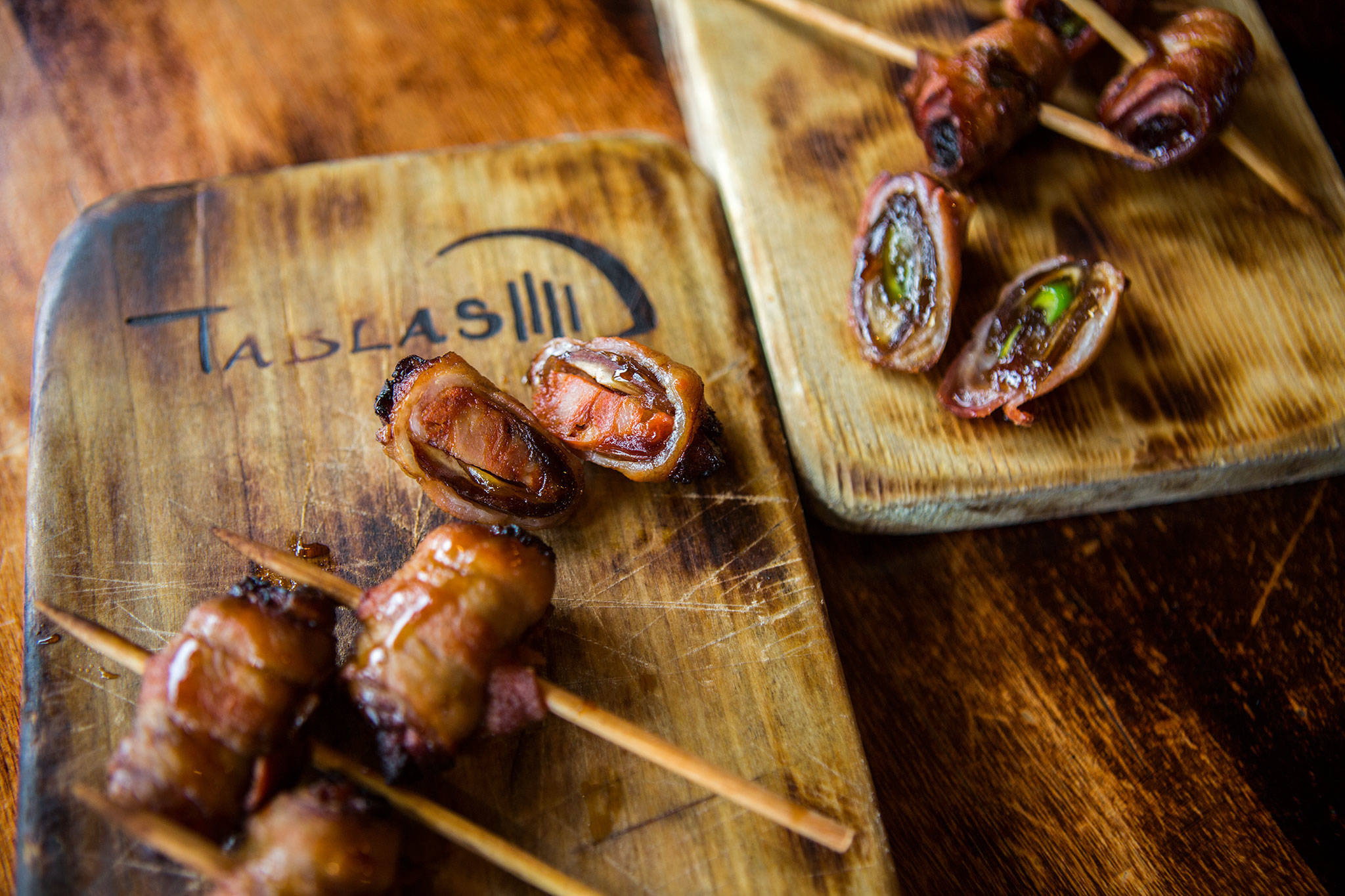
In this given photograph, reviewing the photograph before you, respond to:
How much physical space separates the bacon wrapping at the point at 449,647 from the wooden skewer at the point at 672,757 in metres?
0.09

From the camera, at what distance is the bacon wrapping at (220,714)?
196cm

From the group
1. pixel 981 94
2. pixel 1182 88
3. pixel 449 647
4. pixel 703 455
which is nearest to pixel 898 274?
pixel 981 94

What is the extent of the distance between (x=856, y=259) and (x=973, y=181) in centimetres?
77

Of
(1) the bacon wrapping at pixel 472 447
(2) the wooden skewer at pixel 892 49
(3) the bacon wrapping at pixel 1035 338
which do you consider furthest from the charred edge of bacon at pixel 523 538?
(2) the wooden skewer at pixel 892 49

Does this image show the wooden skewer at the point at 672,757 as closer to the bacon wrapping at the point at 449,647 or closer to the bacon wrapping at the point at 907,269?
the bacon wrapping at the point at 449,647

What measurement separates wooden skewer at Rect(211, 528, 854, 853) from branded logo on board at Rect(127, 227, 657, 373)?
0.89 meters

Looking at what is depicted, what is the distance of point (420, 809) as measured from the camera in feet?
7.04

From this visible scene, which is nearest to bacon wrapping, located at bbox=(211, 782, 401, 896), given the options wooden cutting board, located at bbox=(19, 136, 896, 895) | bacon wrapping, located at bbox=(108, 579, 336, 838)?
bacon wrapping, located at bbox=(108, 579, 336, 838)

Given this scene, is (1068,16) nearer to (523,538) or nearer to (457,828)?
(523,538)

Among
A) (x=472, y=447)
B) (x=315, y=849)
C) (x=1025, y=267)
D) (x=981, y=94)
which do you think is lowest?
(x=315, y=849)

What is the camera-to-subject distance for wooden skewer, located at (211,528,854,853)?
212cm

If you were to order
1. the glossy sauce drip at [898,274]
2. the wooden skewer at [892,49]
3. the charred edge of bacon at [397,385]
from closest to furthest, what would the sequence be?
1. the charred edge of bacon at [397,385]
2. the glossy sauce drip at [898,274]
3. the wooden skewer at [892,49]

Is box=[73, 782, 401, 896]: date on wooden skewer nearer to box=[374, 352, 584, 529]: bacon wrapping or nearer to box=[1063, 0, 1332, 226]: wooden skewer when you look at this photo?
box=[374, 352, 584, 529]: bacon wrapping

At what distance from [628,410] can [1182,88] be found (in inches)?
94.0
